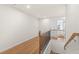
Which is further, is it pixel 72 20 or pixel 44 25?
pixel 44 25

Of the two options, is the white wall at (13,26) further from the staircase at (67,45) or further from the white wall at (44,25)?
the staircase at (67,45)

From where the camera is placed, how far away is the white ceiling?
1189 millimetres

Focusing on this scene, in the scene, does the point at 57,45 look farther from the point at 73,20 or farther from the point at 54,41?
the point at 73,20

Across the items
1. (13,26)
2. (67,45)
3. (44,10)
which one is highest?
(44,10)

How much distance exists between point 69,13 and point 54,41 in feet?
1.38

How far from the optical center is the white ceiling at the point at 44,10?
1189 millimetres

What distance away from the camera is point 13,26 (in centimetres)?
120

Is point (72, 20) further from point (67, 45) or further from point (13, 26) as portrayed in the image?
point (13, 26)

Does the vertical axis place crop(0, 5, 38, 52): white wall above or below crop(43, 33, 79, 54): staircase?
above

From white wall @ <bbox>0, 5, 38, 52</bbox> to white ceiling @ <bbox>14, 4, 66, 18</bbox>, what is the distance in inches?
2.6

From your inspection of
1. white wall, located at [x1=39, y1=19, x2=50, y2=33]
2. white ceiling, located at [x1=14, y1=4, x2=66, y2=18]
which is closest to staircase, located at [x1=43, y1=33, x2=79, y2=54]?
white wall, located at [x1=39, y1=19, x2=50, y2=33]

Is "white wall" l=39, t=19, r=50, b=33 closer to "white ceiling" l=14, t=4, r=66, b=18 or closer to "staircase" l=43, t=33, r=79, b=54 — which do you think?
"white ceiling" l=14, t=4, r=66, b=18

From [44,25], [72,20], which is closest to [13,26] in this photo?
[44,25]

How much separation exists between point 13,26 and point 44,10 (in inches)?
17.8
